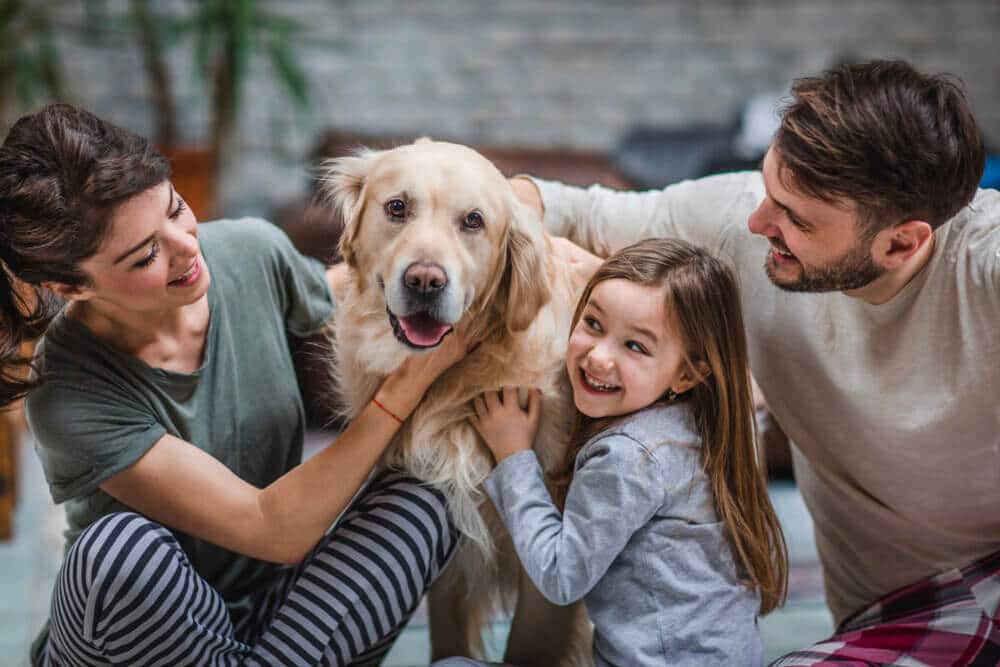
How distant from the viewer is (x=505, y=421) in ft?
4.29

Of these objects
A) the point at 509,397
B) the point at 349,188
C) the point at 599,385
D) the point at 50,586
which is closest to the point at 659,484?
the point at 599,385

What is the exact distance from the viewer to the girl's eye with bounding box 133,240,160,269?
115 centimetres

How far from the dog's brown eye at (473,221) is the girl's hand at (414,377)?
158mm

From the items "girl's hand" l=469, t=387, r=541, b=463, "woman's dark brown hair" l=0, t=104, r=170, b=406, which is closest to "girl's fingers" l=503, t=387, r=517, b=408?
"girl's hand" l=469, t=387, r=541, b=463

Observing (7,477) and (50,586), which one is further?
(7,477)

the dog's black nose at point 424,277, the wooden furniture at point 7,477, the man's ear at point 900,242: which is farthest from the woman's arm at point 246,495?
the wooden furniture at point 7,477

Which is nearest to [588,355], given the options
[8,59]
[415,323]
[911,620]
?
[415,323]

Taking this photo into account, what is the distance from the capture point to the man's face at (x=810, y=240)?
1203 millimetres

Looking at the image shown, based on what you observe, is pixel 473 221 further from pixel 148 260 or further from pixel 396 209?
pixel 148 260

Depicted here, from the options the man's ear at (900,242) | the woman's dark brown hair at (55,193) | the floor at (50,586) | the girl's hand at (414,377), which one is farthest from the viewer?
the floor at (50,586)

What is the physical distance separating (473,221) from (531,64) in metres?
3.09

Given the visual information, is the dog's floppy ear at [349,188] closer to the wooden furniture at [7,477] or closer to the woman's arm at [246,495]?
the woman's arm at [246,495]

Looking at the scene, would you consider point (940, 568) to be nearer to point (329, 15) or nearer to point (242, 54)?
point (242, 54)

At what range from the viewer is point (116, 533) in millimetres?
1123
